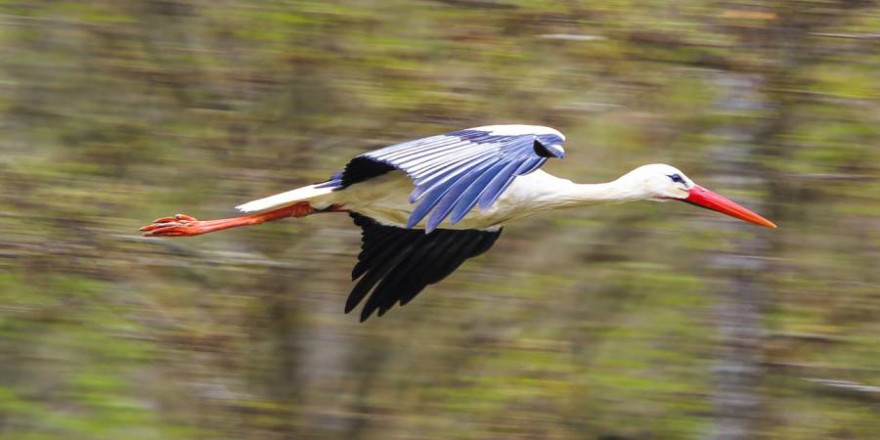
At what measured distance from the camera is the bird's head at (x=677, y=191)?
7.05m

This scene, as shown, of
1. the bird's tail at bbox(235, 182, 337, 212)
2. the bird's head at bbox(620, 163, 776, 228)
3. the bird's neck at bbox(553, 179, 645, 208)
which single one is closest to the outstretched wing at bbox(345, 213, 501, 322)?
the bird's tail at bbox(235, 182, 337, 212)

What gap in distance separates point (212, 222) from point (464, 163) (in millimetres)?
1453

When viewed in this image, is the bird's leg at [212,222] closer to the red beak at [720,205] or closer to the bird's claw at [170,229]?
the bird's claw at [170,229]

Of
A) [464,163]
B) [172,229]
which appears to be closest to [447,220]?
[464,163]

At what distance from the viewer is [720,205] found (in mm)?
7285

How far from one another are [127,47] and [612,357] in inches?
102

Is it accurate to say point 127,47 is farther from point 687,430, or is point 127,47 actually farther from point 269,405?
point 687,430

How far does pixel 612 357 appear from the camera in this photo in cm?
820

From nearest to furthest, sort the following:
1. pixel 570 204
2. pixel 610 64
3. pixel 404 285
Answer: pixel 570 204 → pixel 404 285 → pixel 610 64

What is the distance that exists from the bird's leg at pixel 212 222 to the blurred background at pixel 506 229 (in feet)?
1.76

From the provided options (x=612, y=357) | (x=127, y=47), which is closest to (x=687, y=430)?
(x=612, y=357)

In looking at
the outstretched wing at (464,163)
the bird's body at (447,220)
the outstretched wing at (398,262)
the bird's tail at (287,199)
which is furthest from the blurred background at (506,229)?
the outstretched wing at (464,163)

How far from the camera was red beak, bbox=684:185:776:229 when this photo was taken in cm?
726

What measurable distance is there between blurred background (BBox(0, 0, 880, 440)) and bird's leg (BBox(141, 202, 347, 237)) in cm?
54
